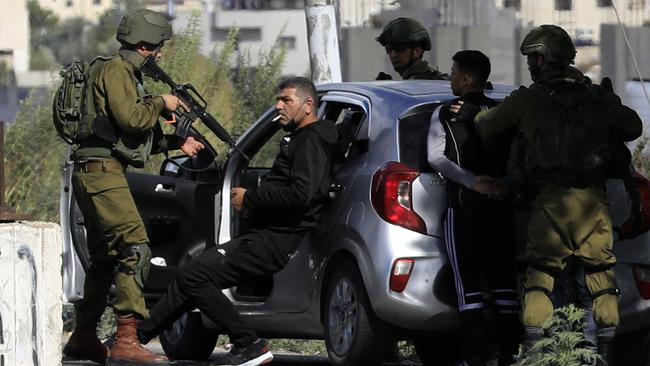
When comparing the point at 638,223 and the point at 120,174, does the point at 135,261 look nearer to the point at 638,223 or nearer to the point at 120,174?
the point at 120,174

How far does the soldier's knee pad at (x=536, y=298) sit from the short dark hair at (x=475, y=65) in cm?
99

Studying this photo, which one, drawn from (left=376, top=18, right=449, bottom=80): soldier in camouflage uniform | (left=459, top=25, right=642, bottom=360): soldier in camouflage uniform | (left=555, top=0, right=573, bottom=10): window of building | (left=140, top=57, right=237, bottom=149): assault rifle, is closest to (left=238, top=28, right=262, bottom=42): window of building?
(left=555, top=0, right=573, bottom=10): window of building

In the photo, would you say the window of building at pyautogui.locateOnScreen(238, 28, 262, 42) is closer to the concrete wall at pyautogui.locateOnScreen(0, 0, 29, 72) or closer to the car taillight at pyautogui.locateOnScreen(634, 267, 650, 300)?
the concrete wall at pyautogui.locateOnScreen(0, 0, 29, 72)

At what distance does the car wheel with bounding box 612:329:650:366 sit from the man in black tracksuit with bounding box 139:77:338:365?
5.54 ft

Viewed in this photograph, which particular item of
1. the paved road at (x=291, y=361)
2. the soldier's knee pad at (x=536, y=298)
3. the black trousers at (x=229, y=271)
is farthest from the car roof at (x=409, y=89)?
the paved road at (x=291, y=361)

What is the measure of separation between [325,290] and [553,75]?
1607 millimetres

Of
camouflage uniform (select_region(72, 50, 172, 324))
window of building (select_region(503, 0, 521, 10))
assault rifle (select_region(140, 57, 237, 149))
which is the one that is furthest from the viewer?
window of building (select_region(503, 0, 521, 10))

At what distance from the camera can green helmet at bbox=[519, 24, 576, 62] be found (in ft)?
24.7

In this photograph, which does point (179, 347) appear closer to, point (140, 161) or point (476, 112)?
point (140, 161)

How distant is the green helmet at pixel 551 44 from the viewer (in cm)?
753

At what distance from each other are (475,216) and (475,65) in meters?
0.75

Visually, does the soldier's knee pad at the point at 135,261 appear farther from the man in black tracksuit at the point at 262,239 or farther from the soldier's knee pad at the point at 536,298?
the soldier's knee pad at the point at 536,298

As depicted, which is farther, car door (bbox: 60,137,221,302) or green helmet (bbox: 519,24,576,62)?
car door (bbox: 60,137,221,302)

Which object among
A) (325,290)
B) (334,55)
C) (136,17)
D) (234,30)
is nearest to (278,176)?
(325,290)
